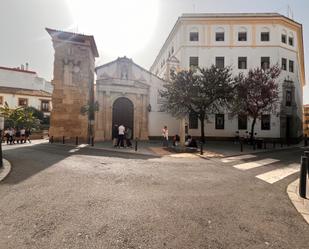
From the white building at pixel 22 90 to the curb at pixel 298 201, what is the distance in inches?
1766

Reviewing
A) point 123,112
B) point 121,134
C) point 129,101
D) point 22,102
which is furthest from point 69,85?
point 22,102

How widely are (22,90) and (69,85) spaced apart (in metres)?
31.7

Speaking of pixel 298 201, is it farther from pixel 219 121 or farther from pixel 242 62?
pixel 242 62

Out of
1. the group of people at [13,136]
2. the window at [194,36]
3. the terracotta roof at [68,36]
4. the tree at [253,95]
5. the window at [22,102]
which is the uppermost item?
the window at [194,36]

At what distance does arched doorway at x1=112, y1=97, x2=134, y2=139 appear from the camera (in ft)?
74.7

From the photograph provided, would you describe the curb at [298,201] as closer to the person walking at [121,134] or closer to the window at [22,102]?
the person walking at [121,134]

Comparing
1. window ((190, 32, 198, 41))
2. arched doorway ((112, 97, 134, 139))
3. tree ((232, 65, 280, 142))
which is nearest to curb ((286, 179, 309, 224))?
tree ((232, 65, 280, 142))

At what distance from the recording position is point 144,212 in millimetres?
4098

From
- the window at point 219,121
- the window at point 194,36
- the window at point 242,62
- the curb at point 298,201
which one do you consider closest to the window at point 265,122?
the window at point 219,121

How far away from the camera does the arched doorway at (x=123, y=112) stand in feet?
74.7

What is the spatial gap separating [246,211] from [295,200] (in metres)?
1.63

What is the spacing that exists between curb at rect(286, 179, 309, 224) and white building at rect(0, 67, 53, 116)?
44850mm

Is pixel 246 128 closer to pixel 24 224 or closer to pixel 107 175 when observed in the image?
pixel 107 175

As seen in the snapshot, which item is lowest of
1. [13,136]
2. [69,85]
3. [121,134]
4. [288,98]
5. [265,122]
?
[13,136]
